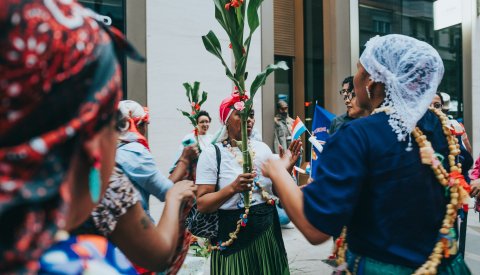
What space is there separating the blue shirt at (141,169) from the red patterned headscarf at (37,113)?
195 centimetres

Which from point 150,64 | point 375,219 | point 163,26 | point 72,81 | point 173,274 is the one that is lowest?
point 173,274

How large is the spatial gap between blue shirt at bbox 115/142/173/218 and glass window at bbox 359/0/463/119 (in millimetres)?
8320

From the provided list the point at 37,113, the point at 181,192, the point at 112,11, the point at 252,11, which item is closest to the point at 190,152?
the point at 252,11

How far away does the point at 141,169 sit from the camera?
2.78 metres

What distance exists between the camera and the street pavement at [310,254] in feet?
18.5

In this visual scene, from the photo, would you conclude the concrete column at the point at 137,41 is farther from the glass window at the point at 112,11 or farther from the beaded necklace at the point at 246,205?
the beaded necklace at the point at 246,205

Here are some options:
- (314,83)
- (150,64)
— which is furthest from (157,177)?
(314,83)

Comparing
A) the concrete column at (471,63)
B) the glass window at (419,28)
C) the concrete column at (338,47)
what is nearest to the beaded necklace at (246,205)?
the concrete column at (338,47)

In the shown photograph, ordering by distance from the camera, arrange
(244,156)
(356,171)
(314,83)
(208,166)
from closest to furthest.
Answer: (356,171), (244,156), (208,166), (314,83)

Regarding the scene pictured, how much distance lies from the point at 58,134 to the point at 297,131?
3.42 m

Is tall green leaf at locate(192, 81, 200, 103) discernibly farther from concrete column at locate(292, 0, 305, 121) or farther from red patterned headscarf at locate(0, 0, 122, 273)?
red patterned headscarf at locate(0, 0, 122, 273)

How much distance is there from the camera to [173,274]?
189 centimetres

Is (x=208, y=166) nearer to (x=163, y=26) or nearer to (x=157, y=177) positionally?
(x=157, y=177)

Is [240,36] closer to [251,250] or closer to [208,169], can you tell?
[208,169]
